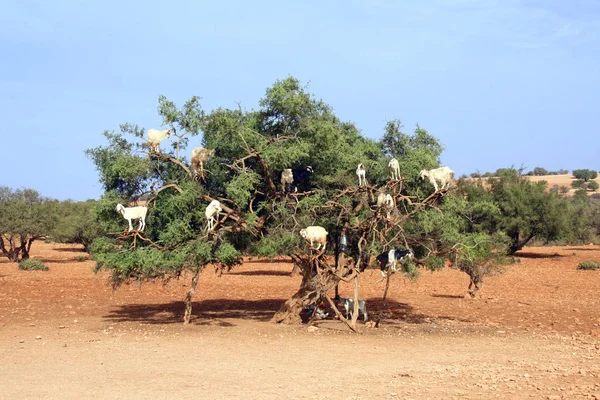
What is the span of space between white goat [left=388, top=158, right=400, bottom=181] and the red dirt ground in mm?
2925

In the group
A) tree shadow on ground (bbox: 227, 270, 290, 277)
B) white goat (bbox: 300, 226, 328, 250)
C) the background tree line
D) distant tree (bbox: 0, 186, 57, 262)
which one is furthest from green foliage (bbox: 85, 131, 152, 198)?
distant tree (bbox: 0, 186, 57, 262)

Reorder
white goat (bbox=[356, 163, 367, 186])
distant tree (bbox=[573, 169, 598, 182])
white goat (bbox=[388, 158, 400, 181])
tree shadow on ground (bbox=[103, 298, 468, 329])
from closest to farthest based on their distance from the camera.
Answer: white goat (bbox=[356, 163, 367, 186])
white goat (bbox=[388, 158, 400, 181])
tree shadow on ground (bbox=[103, 298, 468, 329])
distant tree (bbox=[573, 169, 598, 182])

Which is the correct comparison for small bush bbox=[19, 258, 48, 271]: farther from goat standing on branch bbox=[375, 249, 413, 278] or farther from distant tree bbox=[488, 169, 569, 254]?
distant tree bbox=[488, 169, 569, 254]

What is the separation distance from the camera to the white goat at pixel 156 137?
15531 mm

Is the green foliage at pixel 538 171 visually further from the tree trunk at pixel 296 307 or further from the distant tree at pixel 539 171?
the tree trunk at pixel 296 307

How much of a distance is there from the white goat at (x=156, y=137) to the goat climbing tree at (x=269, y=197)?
1.52ft

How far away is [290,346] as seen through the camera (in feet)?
47.0

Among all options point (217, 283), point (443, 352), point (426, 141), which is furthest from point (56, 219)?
point (443, 352)

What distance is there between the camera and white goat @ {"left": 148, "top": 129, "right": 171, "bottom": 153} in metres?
15.5

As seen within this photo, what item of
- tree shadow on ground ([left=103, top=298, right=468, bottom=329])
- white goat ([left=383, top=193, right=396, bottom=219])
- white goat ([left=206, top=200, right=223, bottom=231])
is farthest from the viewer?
tree shadow on ground ([left=103, top=298, right=468, bottom=329])

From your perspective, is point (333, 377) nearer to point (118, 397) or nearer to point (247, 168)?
point (118, 397)

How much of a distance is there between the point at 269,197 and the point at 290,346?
13.4 ft

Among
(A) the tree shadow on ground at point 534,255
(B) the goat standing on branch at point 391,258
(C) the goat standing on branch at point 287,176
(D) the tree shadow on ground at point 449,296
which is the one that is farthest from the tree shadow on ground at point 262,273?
(A) the tree shadow on ground at point 534,255

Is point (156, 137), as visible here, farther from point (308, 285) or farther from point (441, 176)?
point (441, 176)
